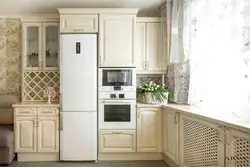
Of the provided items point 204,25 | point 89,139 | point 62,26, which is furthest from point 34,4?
point 204,25

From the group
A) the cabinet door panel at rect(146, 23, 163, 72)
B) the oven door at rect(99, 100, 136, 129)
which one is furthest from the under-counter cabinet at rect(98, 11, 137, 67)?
the oven door at rect(99, 100, 136, 129)

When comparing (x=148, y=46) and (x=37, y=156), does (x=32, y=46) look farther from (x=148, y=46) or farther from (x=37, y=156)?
(x=148, y=46)

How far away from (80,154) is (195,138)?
1.85 m

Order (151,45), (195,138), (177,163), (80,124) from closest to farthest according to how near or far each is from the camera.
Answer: (195,138) < (177,163) < (80,124) < (151,45)

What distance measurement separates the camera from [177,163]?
3.62 meters

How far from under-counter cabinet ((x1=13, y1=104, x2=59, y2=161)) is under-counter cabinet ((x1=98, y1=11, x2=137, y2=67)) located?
1086mm

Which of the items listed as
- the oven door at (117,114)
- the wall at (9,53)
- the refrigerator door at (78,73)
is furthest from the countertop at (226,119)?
the wall at (9,53)

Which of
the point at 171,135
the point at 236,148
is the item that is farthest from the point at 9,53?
the point at 236,148

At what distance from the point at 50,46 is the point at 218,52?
2.75 metres

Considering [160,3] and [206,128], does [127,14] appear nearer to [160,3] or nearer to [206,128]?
[160,3]

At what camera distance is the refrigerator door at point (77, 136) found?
421 cm

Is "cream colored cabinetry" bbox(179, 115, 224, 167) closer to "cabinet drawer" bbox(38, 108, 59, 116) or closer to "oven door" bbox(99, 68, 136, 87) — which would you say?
"oven door" bbox(99, 68, 136, 87)

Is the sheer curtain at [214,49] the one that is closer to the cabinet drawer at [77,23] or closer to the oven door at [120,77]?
the oven door at [120,77]

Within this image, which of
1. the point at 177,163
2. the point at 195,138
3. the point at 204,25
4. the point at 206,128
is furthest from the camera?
the point at 177,163
